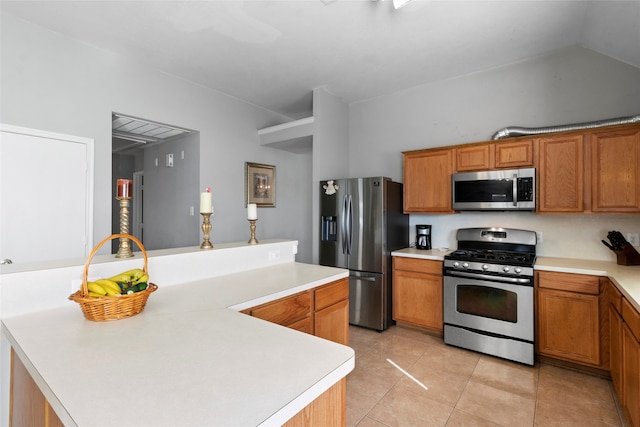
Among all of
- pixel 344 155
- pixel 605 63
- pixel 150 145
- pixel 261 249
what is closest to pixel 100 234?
pixel 261 249

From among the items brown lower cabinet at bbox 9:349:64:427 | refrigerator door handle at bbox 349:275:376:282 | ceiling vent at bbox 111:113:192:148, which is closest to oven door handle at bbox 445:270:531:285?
refrigerator door handle at bbox 349:275:376:282

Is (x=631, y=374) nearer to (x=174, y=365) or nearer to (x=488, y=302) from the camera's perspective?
(x=488, y=302)

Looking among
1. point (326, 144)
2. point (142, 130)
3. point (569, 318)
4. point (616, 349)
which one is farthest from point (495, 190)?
point (142, 130)

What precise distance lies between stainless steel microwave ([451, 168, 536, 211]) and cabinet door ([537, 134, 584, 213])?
9cm

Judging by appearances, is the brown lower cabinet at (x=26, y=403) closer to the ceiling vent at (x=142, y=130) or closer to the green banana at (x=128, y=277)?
the green banana at (x=128, y=277)

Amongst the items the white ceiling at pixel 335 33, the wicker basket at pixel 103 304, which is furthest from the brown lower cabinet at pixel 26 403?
the white ceiling at pixel 335 33

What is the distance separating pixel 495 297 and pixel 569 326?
55 cm

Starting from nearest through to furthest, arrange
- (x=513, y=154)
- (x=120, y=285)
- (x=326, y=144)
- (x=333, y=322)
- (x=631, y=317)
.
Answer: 1. (x=120, y=285)
2. (x=631, y=317)
3. (x=333, y=322)
4. (x=513, y=154)
5. (x=326, y=144)

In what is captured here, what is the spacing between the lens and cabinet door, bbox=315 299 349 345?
80.0 inches

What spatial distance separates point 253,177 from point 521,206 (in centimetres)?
322

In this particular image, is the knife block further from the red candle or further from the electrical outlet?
the red candle

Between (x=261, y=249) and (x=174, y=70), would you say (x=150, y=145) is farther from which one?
(x=261, y=249)

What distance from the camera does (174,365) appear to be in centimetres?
89

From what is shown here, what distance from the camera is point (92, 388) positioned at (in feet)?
2.55
